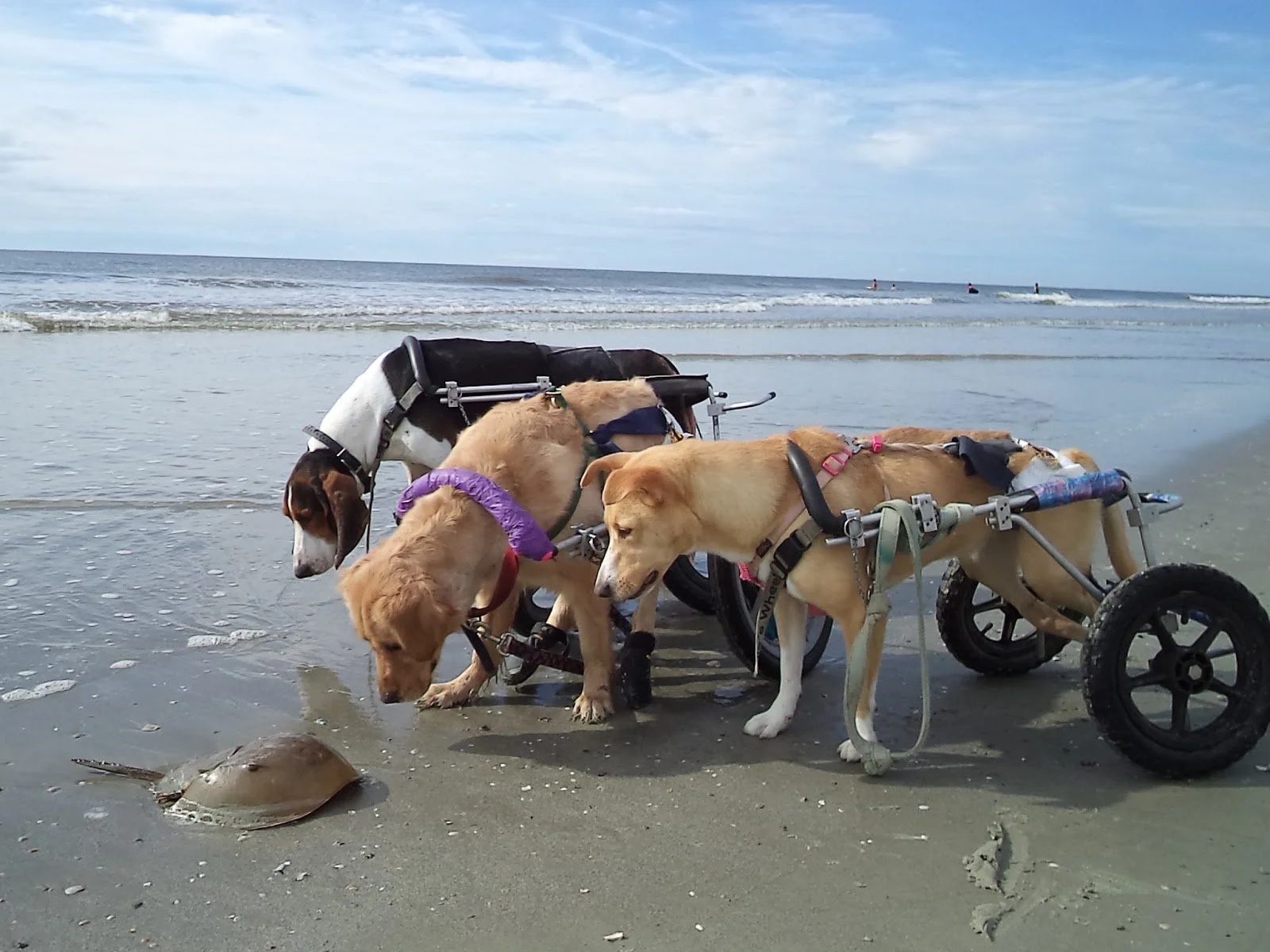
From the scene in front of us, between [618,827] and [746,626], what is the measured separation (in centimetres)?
174

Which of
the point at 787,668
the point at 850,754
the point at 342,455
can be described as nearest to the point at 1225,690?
the point at 850,754

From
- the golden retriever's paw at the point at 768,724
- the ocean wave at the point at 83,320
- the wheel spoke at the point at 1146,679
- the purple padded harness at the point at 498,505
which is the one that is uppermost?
the purple padded harness at the point at 498,505

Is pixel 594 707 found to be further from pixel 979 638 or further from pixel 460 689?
pixel 979 638

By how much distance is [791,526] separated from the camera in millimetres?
4398

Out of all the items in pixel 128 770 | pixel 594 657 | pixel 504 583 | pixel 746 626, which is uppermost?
pixel 504 583

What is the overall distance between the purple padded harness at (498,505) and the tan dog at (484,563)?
0.06m

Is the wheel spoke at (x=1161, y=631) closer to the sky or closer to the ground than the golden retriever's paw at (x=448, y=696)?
closer to the sky

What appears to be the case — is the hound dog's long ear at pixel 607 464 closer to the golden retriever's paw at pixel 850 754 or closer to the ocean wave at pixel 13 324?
the golden retriever's paw at pixel 850 754

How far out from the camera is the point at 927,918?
10.9 ft

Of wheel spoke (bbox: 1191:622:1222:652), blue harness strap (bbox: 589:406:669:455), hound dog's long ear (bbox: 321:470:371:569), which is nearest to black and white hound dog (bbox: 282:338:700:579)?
hound dog's long ear (bbox: 321:470:371:569)

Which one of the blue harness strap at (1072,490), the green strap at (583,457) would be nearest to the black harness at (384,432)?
the green strap at (583,457)

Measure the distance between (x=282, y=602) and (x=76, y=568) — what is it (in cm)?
150

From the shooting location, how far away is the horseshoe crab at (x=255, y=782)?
154 inches

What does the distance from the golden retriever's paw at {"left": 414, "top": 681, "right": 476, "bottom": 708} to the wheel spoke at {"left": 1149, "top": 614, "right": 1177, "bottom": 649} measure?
319 cm
